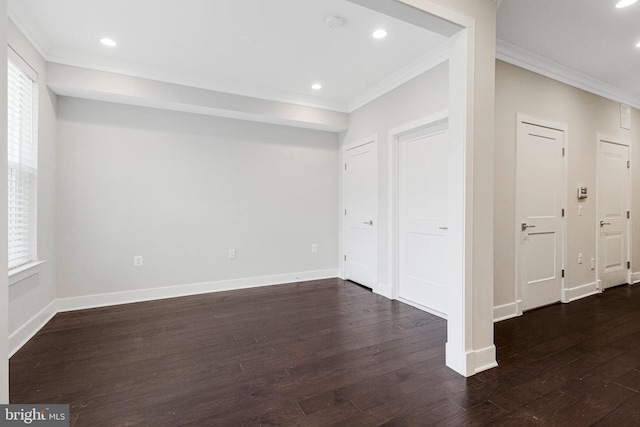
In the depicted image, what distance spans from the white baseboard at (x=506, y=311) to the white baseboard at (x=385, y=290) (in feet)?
3.71

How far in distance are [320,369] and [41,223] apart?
2.99m

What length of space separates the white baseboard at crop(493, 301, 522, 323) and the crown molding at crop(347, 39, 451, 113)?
248cm

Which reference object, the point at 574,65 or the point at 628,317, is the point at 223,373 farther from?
the point at 574,65

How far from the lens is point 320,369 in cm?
204

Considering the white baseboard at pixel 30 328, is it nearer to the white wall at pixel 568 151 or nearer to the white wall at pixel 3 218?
the white wall at pixel 3 218

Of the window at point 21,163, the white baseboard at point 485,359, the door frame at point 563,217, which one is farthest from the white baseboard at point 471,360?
the window at point 21,163

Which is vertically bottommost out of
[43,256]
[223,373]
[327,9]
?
[223,373]

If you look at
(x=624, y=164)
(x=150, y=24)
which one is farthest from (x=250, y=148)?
(x=624, y=164)

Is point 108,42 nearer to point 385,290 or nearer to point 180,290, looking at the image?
point 180,290

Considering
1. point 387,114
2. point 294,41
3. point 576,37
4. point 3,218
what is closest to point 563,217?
point 576,37

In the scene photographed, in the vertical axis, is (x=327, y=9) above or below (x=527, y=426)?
above

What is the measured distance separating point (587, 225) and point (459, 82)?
3058 millimetres

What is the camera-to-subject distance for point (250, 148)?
13.6 ft

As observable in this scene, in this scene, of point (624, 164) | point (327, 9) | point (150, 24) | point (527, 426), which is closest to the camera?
point (527, 426)
